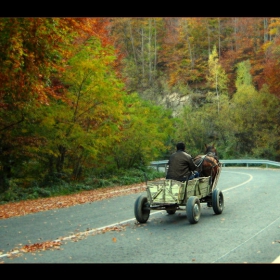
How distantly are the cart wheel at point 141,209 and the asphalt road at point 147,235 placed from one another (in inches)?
7.1

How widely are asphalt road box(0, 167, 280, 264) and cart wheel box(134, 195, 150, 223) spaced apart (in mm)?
181

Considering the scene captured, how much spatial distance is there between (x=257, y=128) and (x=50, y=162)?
2874cm

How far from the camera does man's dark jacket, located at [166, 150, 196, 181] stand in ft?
37.4

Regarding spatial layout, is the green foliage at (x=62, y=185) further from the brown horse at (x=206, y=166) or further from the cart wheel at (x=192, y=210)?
the cart wheel at (x=192, y=210)

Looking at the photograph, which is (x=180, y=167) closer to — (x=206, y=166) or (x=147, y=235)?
(x=206, y=166)

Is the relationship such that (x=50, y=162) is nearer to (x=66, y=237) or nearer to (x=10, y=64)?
(x=10, y=64)

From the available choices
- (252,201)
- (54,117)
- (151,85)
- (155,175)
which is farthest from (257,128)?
(252,201)

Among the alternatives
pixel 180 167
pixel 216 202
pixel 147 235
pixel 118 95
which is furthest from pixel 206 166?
pixel 118 95

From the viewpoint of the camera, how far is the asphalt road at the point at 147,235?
741cm

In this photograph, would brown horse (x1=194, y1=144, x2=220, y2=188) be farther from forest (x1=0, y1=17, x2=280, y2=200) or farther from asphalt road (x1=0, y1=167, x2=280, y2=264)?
forest (x1=0, y1=17, x2=280, y2=200)

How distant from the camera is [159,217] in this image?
40.0ft

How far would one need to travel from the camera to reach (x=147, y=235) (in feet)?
31.1

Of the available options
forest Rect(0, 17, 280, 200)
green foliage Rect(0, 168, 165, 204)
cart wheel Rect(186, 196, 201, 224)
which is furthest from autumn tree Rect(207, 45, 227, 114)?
cart wheel Rect(186, 196, 201, 224)

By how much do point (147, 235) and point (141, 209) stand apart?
5.04ft
